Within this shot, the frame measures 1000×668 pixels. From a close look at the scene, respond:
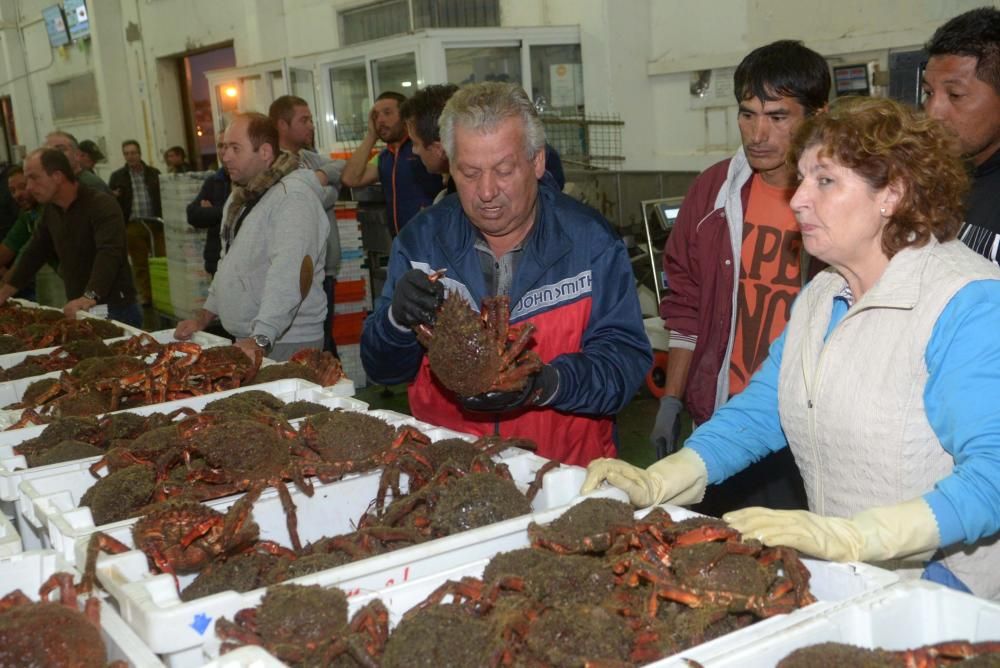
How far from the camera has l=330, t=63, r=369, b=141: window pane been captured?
34.0ft

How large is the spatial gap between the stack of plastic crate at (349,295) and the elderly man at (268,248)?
244cm

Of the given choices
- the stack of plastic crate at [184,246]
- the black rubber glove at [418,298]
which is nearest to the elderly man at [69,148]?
the stack of plastic crate at [184,246]

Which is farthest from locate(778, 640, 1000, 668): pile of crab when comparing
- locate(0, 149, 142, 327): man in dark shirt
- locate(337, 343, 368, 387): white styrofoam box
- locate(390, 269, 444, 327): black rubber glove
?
locate(337, 343, 368, 387): white styrofoam box

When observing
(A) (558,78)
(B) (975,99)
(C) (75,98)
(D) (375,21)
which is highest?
(D) (375,21)

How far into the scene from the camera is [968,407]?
5.40 feet

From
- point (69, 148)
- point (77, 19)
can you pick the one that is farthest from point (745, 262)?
point (77, 19)

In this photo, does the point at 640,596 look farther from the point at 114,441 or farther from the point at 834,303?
the point at 114,441

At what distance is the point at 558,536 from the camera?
1.79 m

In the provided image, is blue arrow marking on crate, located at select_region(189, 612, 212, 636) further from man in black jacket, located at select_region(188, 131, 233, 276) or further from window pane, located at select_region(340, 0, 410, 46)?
window pane, located at select_region(340, 0, 410, 46)

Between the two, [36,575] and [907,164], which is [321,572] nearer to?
[36,575]

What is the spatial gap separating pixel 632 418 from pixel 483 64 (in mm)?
4522

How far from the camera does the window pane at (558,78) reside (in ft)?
28.8

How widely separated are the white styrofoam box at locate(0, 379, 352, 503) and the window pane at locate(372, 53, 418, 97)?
662 centimetres

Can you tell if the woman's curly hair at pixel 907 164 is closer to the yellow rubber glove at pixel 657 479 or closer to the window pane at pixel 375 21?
the yellow rubber glove at pixel 657 479
